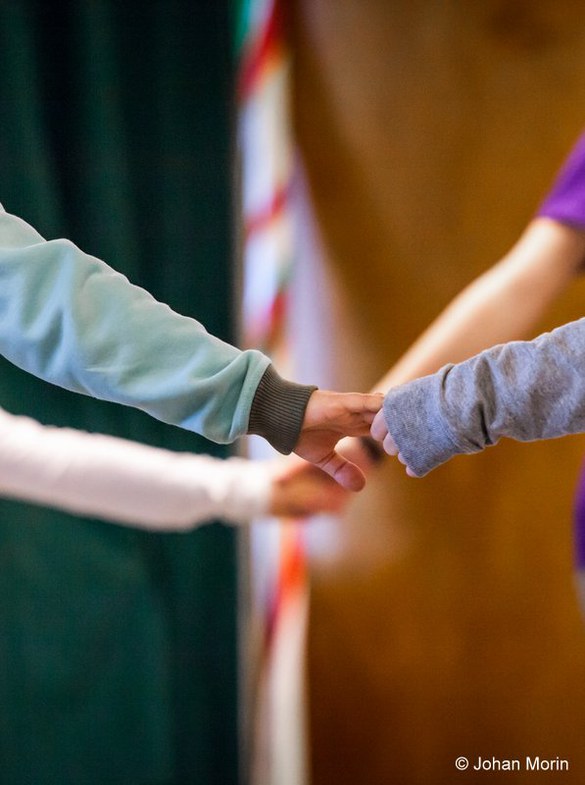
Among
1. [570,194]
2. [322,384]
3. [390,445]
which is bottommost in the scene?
[390,445]

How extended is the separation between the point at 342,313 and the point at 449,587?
36 cm

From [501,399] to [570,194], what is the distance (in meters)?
0.40

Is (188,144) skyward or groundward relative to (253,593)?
skyward

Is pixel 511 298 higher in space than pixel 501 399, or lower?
higher

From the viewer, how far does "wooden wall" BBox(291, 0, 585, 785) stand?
0.98 metres

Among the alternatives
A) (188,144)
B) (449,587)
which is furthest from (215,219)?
(449,587)

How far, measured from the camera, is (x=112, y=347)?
689 millimetres

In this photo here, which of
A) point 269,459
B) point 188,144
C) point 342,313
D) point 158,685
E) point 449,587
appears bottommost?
point 158,685

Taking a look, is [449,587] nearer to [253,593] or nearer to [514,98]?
[253,593]

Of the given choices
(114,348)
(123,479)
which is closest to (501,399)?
(114,348)

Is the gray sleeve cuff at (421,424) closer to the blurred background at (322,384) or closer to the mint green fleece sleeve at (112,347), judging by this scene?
the mint green fleece sleeve at (112,347)

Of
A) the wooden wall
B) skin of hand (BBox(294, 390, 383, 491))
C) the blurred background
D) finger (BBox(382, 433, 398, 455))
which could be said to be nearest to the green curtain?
the blurred background

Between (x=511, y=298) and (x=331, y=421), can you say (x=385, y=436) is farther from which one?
(x=511, y=298)

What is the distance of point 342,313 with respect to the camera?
1.01 meters
